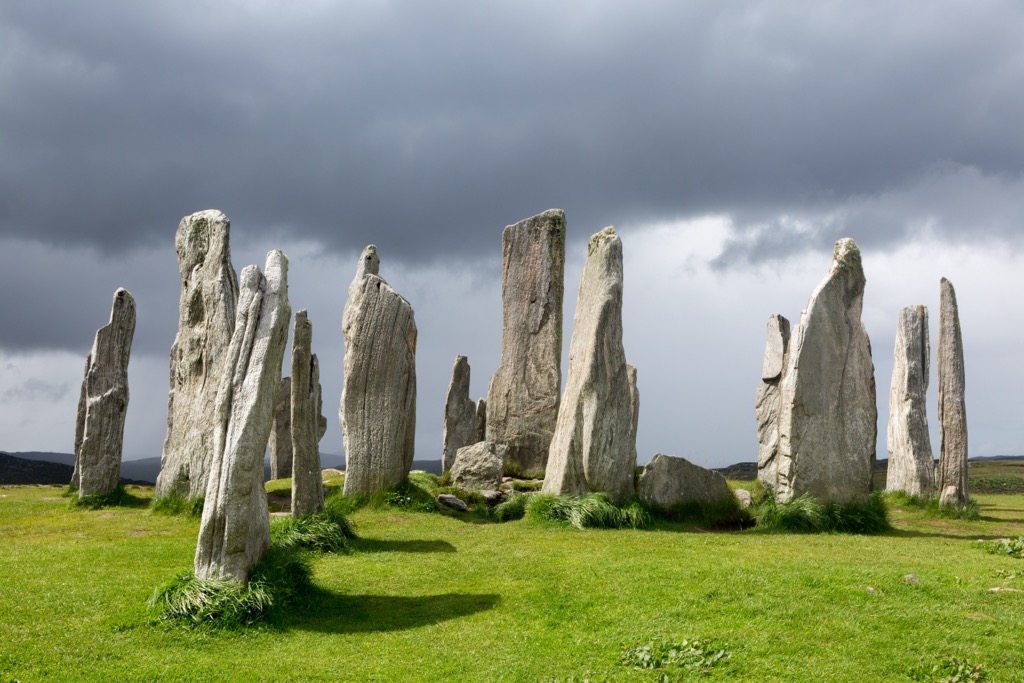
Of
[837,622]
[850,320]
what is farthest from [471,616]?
[850,320]

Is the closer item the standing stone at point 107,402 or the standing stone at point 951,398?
the standing stone at point 107,402

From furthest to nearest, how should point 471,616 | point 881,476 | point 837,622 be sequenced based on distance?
point 881,476, point 471,616, point 837,622

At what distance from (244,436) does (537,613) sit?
3.97 m

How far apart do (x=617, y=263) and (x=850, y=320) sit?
189 inches

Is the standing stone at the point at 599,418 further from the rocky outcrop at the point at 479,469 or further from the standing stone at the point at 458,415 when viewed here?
the standing stone at the point at 458,415

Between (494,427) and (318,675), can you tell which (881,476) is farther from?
(318,675)

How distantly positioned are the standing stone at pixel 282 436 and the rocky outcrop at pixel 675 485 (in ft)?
38.2

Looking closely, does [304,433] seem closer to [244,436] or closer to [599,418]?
[244,436]

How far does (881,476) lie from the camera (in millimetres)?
31953

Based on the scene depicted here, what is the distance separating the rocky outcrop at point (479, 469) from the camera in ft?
64.7

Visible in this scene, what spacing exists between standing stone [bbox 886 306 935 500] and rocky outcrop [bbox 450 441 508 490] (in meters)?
10.5

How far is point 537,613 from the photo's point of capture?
1001 cm

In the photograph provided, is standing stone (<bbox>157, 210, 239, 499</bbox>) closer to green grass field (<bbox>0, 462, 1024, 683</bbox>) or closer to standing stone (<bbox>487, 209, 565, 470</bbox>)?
green grass field (<bbox>0, 462, 1024, 683</bbox>)

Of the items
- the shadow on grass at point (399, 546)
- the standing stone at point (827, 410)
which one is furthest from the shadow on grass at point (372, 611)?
the standing stone at point (827, 410)
